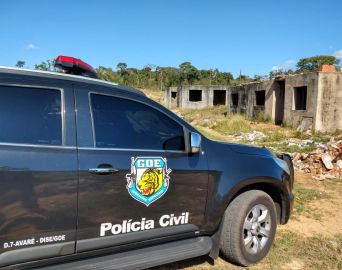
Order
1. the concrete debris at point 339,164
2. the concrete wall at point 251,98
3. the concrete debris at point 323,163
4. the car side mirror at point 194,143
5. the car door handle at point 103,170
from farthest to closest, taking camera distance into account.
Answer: the concrete wall at point 251,98 → the concrete debris at point 339,164 → the concrete debris at point 323,163 → the car side mirror at point 194,143 → the car door handle at point 103,170

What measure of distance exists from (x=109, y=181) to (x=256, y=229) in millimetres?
1809

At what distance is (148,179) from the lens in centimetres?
311

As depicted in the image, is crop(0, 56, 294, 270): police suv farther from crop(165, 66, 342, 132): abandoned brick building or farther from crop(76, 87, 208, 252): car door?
crop(165, 66, 342, 132): abandoned brick building

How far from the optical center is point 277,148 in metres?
13.8

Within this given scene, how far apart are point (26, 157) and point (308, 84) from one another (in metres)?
17.6

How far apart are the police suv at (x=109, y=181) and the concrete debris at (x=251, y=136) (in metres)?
13.4

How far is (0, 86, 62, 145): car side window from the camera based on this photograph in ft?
8.36

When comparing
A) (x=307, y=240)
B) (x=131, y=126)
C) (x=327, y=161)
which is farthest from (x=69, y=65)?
(x=327, y=161)

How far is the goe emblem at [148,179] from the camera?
3023mm

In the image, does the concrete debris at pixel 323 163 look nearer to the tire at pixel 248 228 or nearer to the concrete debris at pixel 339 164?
the concrete debris at pixel 339 164

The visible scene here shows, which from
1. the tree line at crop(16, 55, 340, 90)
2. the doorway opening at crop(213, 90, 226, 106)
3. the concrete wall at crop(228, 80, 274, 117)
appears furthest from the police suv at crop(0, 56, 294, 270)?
the tree line at crop(16, 55, 340, 90)

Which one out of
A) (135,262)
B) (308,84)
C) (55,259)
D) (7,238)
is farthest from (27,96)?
(308,84)

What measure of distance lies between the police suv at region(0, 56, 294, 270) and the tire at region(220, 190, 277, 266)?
0.04 feet

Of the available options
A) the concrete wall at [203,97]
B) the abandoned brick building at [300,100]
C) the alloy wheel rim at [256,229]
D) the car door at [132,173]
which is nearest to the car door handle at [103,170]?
the car door at [132,173]
